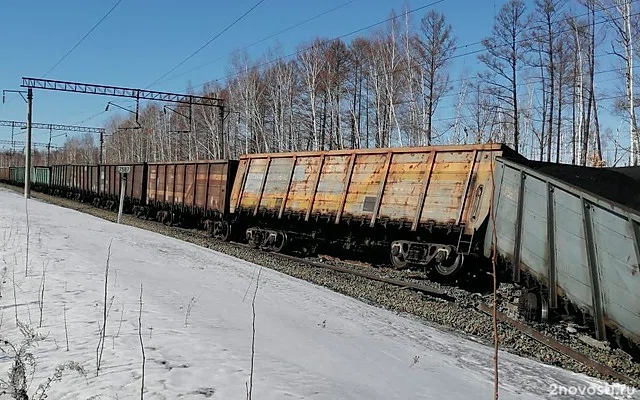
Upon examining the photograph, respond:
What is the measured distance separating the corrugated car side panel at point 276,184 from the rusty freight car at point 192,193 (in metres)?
2.55

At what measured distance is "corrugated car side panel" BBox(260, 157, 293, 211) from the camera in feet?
50.5

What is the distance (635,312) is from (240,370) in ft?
14.1

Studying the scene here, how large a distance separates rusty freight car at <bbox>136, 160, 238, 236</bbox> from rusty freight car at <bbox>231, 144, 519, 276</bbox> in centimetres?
146

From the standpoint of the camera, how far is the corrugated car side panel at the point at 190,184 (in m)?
20.5

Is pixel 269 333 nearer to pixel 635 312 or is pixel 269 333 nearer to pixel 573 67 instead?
pixel 635 312

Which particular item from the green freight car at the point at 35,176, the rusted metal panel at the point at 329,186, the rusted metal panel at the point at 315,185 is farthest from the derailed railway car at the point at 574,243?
the green freight car at the point at 35,176

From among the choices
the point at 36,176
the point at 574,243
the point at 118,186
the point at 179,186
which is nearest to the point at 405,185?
the point at 574,243

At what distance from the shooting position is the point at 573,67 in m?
34.7

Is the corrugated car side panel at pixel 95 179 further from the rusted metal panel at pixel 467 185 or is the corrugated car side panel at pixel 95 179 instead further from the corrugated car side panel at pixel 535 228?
the corrugated car side panel at pixel 535 228

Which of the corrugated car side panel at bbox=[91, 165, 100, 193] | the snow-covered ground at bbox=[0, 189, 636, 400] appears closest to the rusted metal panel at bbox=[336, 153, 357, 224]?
the snow-covered ground at bbox=[0, 189, 636, 400]

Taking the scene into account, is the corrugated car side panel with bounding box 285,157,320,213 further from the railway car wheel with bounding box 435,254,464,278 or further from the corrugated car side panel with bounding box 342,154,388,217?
the railway car wheel with bounding box 435,254,464,278

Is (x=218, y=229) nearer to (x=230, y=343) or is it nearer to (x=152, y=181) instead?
(x=152, y=181)

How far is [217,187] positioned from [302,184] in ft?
17.0

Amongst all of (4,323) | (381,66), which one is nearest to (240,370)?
(4,323)
